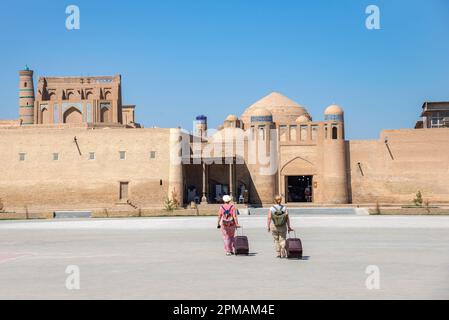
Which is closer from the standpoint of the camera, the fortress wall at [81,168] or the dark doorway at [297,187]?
the fortress wall at [81,168]

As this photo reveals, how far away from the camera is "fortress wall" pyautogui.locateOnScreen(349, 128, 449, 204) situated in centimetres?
3762

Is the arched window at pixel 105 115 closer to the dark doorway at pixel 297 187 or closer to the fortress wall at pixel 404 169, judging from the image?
the dark doorway at pixel 297 187

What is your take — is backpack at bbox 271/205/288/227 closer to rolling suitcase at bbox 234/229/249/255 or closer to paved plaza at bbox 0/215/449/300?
paved plaza at bbox 0/215/449/300

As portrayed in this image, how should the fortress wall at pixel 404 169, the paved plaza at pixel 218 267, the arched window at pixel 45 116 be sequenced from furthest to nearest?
1. the arched window at pixel 45 116
2. the fortress wall at pixel 404 169
3. the paved plaza at pixel 218 267

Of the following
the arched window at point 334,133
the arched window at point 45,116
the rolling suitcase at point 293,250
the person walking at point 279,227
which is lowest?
the rolling suitcase at point 293,250

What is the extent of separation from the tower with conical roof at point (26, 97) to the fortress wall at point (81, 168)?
1077cm

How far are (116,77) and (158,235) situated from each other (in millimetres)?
33074

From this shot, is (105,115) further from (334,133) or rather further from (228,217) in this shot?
(228,217)

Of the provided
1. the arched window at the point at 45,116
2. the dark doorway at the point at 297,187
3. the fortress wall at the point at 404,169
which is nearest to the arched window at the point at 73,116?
the arched window at the point at 45,116

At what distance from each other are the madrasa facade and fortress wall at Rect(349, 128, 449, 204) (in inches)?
2.3

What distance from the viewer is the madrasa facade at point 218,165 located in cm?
3769

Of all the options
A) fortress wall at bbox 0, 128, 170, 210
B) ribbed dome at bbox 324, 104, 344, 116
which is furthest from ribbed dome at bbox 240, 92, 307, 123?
fortress wall at bbox 0, 128, 170, 210

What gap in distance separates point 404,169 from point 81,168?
18664 millimetres
